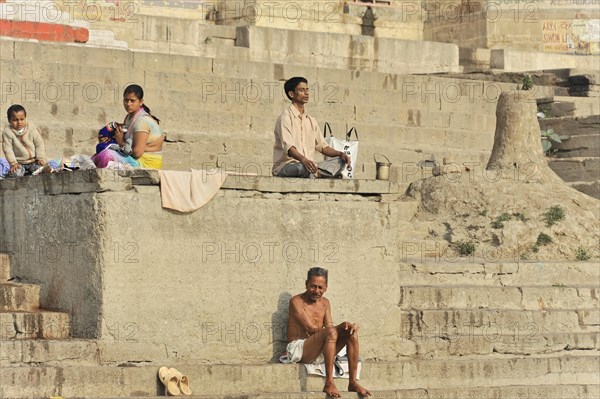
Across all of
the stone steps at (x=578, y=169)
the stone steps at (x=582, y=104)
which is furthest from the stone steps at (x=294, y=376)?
the stone steps at (x=582, y=104)

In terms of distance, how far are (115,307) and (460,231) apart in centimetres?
534

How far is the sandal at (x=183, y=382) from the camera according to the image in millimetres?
11812

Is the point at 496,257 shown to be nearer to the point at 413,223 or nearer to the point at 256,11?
the point at 413,223

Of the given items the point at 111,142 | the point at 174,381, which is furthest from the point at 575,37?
the point at 174,381

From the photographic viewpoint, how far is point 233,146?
18578mm

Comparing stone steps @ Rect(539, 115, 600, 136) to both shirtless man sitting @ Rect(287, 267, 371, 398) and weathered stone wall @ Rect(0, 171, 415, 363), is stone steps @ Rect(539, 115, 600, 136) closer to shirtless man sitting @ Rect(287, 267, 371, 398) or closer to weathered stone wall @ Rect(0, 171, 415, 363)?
weathered stone wall @ Rect(0, 171, 415, 363)

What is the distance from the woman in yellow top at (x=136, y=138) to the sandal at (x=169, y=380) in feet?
6.13

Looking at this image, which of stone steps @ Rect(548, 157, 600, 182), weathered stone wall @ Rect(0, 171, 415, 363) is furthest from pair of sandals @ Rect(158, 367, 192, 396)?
stone steps @ Rect(548, 157, 600, 182)

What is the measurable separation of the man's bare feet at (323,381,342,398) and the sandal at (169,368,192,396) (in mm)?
1054

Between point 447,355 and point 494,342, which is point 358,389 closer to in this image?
point 447,355

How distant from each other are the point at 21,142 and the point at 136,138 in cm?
184

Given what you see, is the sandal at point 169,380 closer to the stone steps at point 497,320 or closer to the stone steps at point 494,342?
the stone steps at point 494,342

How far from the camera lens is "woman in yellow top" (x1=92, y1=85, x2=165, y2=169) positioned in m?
12.9

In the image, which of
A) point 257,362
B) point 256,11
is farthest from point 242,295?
point 256,11
